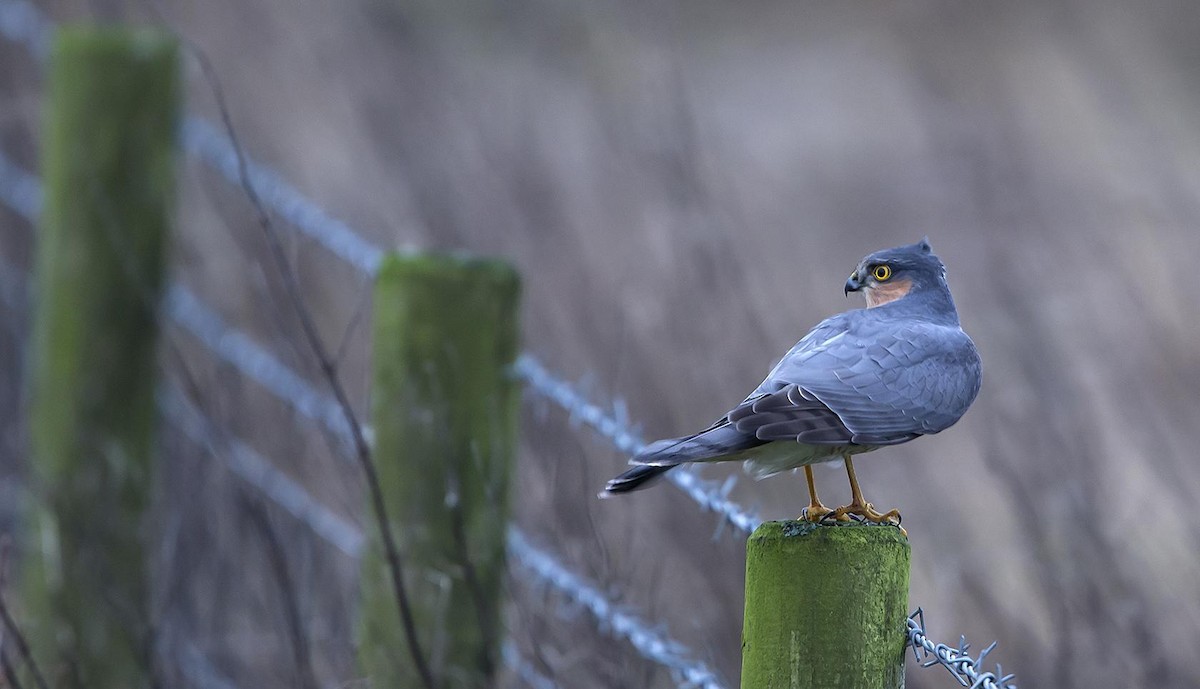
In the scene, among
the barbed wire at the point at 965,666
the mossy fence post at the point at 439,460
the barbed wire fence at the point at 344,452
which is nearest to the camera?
the barbed wire at the point at 965,666

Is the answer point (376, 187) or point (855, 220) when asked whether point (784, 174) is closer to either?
point (855, 220)

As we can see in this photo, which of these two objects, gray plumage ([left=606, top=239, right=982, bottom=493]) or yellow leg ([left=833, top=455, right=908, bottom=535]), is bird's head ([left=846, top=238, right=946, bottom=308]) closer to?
gray plumage ([left=606, top=239, right=982, bottom=493])

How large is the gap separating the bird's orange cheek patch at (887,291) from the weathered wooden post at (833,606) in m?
0.67

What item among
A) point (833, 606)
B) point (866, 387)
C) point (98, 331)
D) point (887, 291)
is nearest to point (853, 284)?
point (887, 291)

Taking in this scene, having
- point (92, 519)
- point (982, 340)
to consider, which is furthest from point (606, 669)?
point (982, 340)

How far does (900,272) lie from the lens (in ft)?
8.29

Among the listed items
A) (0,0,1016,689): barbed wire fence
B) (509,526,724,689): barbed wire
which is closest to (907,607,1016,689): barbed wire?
(0,0,1016,689): barbed wire fence

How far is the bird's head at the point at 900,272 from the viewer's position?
252 centimetres

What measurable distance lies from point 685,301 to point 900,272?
2.41 metres

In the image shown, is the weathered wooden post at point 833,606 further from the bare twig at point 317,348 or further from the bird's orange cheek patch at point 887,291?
the bare twig at point 317,348

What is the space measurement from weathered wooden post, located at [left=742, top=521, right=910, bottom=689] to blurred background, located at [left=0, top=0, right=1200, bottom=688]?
1.86ft

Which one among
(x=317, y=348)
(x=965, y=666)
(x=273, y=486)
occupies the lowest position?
(x=965, y=666)

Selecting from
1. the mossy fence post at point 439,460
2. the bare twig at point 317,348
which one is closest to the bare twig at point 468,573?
the mossy fence post at point 439,460

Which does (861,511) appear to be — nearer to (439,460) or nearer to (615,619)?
(615,619)
